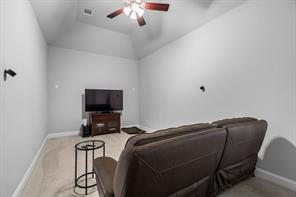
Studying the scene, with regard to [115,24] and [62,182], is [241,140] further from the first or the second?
[115,24]

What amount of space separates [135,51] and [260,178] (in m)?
4.95

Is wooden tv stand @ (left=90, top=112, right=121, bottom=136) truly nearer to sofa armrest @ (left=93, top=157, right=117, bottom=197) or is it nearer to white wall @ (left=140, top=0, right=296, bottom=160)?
white wall @ (left=140, top=0, right=296, bottom=160)

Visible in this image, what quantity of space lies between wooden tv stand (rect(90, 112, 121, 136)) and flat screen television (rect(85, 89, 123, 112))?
29 cm

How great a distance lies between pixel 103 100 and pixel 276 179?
456 cm

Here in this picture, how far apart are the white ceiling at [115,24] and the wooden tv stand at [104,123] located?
2279 mm

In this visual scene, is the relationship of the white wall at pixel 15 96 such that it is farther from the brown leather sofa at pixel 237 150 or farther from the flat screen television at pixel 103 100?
the brown leather sofa at pixel 237 150

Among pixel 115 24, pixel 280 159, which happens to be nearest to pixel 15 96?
pixel 115 24

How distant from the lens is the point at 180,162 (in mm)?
1151

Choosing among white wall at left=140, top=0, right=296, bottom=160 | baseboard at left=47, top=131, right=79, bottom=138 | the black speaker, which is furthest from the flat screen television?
white wall at left=140, top=0, right=296, bottom=160

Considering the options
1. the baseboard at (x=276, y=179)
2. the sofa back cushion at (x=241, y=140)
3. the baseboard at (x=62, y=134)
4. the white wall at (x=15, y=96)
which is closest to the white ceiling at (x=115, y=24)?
the white wall at (x=15, y=96)

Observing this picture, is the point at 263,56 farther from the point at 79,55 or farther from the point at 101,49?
the point at 79,55

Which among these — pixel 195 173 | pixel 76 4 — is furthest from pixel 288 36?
pixel 76 4

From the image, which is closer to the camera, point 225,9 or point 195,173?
point 195,173

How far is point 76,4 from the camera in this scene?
328 centimetres
